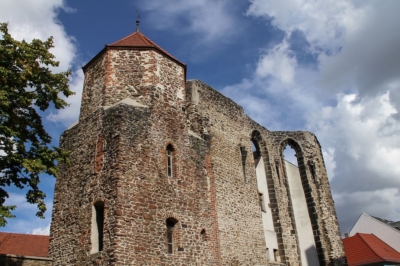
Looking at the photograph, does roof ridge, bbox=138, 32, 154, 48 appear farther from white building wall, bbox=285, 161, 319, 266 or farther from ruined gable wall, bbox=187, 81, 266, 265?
white building wall, bbox=285, 161, 319, 266

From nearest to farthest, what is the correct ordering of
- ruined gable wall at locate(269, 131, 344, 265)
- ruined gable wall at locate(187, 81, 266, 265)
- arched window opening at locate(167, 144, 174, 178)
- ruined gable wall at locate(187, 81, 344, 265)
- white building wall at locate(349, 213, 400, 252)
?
arched window opening at locate(167, 144, 174, 178) < ruined gable wall at locate(187, 81, 266, 265) < ruined gable wall at locate(187, 81, 344, 265) < ruined gable wall at locate(269, 131, 344, 265) < white building wall at locate(349, 213, 400, 252)

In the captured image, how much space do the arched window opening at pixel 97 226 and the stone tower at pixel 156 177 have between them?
3 centimetres

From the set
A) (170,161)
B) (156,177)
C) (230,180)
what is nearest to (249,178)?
(230,180)

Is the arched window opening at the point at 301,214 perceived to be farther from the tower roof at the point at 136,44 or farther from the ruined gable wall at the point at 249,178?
the tower roof at the point at 136,44

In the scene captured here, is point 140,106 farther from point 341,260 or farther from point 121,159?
point 341,260

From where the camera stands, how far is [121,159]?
1007 centimetres

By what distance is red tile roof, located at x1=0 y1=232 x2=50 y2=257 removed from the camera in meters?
21.6

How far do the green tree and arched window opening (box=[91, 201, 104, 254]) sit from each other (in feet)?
4.65

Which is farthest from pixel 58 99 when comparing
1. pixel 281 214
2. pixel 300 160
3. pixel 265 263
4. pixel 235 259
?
pixel 300 160

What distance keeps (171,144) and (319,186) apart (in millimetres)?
10944

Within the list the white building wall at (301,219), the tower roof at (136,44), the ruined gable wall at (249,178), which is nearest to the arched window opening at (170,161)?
the ruined gable wall at (249,178)

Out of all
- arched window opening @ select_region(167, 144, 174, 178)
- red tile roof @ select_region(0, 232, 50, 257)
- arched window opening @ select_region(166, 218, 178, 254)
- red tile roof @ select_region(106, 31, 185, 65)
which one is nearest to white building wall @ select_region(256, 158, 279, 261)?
arched window opening @ select_region(166, 218, 178, 254)

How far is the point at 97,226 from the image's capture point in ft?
33.5

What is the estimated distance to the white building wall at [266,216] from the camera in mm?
15741
